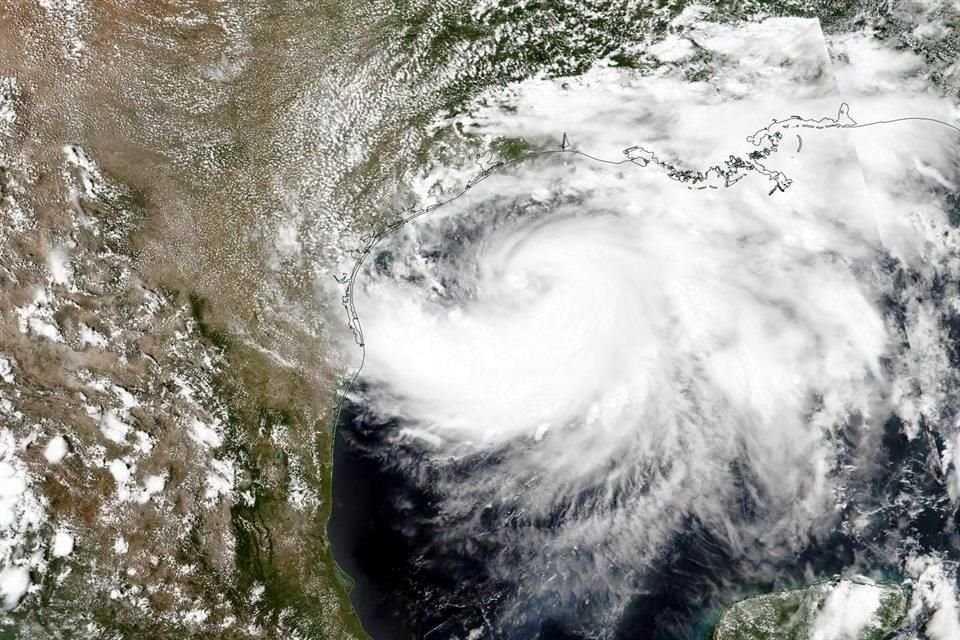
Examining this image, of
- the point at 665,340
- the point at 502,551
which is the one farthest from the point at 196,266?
the point at 665,340

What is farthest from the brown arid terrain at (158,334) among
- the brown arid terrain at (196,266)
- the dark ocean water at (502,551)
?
the dark ocean water at (502,551)

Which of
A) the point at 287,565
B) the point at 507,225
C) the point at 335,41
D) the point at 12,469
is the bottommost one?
the point at 287,565

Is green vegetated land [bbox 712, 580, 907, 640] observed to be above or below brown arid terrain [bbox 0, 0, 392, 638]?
below

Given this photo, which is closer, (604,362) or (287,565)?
(604,362)

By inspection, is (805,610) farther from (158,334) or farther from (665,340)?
(158,334)

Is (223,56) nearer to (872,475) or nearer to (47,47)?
(47,47)

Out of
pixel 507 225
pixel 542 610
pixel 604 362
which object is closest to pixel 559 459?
pixel 604 362

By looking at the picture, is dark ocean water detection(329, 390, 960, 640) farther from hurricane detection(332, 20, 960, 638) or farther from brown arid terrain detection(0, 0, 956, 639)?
brown arid terrain detection(0, 0, 956, 639)

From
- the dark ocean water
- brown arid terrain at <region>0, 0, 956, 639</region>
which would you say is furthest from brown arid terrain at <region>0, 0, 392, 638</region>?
the dark ocean water

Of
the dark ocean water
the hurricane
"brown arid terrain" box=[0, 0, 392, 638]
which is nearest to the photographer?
the hurricane
